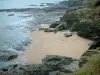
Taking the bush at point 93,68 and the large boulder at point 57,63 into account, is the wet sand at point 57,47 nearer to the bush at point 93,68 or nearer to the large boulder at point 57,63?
the large boulder at point 57,63

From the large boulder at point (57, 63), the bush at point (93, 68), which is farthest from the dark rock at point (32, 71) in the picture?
the bush at point (93, 68)

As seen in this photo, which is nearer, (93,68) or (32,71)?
(93,68)

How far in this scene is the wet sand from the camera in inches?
716

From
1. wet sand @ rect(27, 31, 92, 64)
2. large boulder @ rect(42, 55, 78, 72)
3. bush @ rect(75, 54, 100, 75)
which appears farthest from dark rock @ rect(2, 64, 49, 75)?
bush @ rect(75, 54, 100, 75)

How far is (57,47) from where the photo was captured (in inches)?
802


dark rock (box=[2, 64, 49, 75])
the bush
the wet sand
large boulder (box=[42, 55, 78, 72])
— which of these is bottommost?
the wet sand

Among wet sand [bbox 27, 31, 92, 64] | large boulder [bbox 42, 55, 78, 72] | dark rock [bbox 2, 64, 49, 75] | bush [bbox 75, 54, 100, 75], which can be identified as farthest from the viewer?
wet sand [bbox 27, 31, 92, 64]

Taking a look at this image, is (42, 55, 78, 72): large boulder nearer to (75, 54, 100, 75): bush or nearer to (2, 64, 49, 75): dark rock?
(2, 64, 49, 75): dark rock

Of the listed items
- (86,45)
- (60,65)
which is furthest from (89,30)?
(60,65)

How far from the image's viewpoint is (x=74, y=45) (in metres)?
20.3

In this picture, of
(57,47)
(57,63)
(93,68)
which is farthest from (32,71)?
(57,47)

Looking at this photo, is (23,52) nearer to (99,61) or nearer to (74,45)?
(74,45)

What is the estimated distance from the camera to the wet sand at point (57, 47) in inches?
716

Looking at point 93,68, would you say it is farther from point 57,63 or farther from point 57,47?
point 57,47
